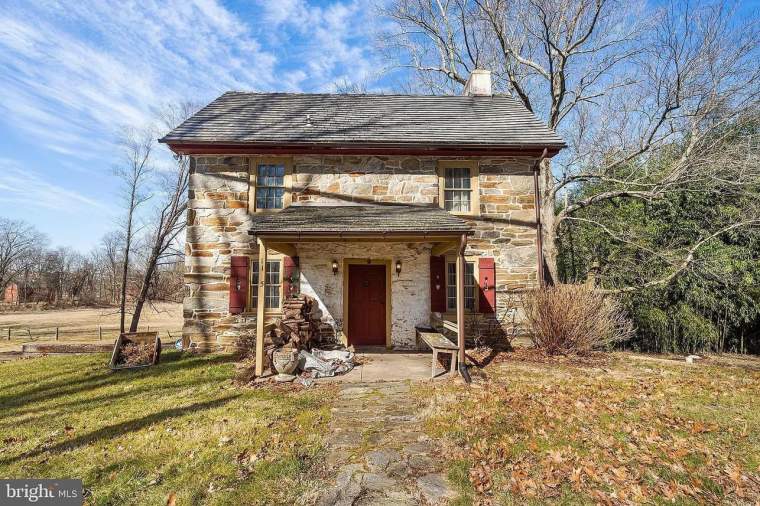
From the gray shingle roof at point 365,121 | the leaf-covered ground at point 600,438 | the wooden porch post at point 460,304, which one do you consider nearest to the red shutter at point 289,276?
the gray shingle roof at point 365,121

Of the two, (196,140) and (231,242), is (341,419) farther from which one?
(196,140)

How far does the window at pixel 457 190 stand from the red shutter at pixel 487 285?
1483 millimetres

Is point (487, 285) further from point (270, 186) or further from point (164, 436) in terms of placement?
point (164, 436)

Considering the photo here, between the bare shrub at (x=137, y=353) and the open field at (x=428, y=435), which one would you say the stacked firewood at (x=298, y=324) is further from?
the bare shrub at (x=137, y=353)

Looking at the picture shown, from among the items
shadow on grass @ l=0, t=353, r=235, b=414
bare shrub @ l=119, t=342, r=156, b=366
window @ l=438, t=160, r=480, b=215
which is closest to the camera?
shadow on grass @ l=0, t=353, r=235, b=414

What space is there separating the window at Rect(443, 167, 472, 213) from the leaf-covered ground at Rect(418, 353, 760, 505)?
14.2 feet

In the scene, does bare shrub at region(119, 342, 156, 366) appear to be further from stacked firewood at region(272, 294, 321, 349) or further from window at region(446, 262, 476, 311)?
window at region(446, 262, 476, 311)

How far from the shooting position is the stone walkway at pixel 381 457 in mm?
3018

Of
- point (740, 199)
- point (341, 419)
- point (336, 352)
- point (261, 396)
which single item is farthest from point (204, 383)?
point (740, 199)

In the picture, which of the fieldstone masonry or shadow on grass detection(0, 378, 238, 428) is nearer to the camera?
shadow on grass detection(0, 378, 238, 428)

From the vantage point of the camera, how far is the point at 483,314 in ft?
29.1

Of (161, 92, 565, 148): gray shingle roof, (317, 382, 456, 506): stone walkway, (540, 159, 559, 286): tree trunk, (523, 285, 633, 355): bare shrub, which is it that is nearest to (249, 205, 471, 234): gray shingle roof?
(161, 92, 565, 148): gray shingle roof

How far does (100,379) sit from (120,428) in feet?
10.1

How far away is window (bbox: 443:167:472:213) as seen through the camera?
916 centimetres
